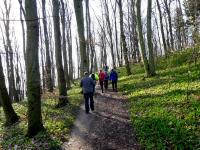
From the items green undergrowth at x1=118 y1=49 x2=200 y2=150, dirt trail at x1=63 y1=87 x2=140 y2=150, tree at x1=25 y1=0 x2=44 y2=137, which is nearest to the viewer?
green undergrowth at x1=118 y1=49 x2=200 y2=150

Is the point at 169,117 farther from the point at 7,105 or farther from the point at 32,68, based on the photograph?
the point at 7,105

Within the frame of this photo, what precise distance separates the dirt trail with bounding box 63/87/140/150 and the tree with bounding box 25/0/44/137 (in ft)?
5.12

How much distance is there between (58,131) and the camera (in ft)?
43.8

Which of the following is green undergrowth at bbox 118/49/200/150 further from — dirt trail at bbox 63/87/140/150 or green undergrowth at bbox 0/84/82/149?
green undergrowth at bbox 0/84/82/149

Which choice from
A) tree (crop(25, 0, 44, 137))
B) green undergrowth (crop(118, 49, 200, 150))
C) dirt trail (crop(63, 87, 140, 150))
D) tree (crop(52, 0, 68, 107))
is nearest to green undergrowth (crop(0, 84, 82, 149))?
dirt trail (crop(63, 87, 140, 150))

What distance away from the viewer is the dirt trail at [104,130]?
434 inches

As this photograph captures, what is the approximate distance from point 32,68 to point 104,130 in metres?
3.56

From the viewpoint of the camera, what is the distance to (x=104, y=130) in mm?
12977

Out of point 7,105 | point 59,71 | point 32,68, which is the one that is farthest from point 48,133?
point 59,71

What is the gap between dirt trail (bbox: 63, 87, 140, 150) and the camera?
11030 mm

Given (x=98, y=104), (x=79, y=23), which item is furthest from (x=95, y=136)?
(x=79, y=23)

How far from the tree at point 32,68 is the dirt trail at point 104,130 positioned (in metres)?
1.56

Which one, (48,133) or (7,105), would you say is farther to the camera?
(7,105)

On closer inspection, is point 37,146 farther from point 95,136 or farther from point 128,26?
point 128,26
